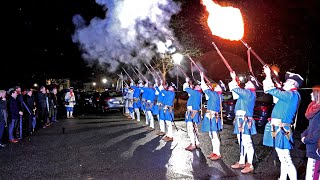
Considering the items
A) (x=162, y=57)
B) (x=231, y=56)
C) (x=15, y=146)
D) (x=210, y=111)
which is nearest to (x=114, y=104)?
(x=162, y=57)

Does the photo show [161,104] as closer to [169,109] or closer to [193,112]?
[169,109]

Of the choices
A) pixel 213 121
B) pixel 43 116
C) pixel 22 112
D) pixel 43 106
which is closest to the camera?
pixel 213 121

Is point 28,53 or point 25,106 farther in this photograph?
point 28,53

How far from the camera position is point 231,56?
730 inches

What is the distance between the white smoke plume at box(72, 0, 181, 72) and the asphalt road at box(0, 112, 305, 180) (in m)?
6.96

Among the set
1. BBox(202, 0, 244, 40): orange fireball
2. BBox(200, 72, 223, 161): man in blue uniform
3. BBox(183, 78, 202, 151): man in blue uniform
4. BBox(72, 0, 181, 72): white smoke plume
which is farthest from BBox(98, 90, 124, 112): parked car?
BBox(202, 0, 244, 40): orange fireball

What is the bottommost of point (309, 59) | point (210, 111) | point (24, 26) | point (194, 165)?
point (194, 165)

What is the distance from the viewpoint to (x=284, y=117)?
5.79m

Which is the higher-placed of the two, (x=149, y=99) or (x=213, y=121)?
(x=149, y=99)

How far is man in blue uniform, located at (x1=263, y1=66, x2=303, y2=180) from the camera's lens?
5.64 metres

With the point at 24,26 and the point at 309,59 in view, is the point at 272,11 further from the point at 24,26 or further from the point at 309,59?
the point at 24,26

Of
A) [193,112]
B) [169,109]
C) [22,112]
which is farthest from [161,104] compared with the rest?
[22,112]

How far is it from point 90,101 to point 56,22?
13.0 m

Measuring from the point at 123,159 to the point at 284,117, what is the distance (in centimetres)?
413
